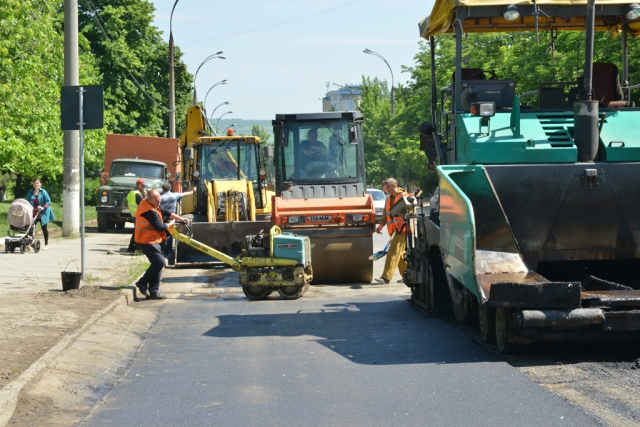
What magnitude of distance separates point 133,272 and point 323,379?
29.2 feet

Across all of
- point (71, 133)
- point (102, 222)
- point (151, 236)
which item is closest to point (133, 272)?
point (151, 236)

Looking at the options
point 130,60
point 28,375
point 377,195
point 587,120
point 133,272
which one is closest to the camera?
point 28,375

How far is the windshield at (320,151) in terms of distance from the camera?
15.7 metres

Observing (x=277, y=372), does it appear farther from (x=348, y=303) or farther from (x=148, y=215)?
(x=148, y=215)

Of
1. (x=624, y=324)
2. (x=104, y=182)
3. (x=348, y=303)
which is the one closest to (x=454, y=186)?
(x=624, y=324)

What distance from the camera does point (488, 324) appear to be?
8086 millimetres

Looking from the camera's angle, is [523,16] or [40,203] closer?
[523,16]

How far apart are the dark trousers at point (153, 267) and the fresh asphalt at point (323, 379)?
7.28ft

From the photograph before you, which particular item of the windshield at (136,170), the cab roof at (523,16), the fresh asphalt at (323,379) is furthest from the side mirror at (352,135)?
the windshield at (136,170)

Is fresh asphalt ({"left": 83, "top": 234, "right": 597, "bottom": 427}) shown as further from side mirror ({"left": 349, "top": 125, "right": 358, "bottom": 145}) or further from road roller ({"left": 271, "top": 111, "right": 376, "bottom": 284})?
side mirror ({"left": 349, "top": 125, "right": 358, "bottom": 145})

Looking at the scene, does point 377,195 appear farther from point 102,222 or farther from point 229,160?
point 229,160

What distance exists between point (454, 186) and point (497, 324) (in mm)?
1247

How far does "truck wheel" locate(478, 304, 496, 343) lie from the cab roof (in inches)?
122

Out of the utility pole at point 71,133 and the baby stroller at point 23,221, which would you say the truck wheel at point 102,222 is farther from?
the baby stroller at point 23,221
